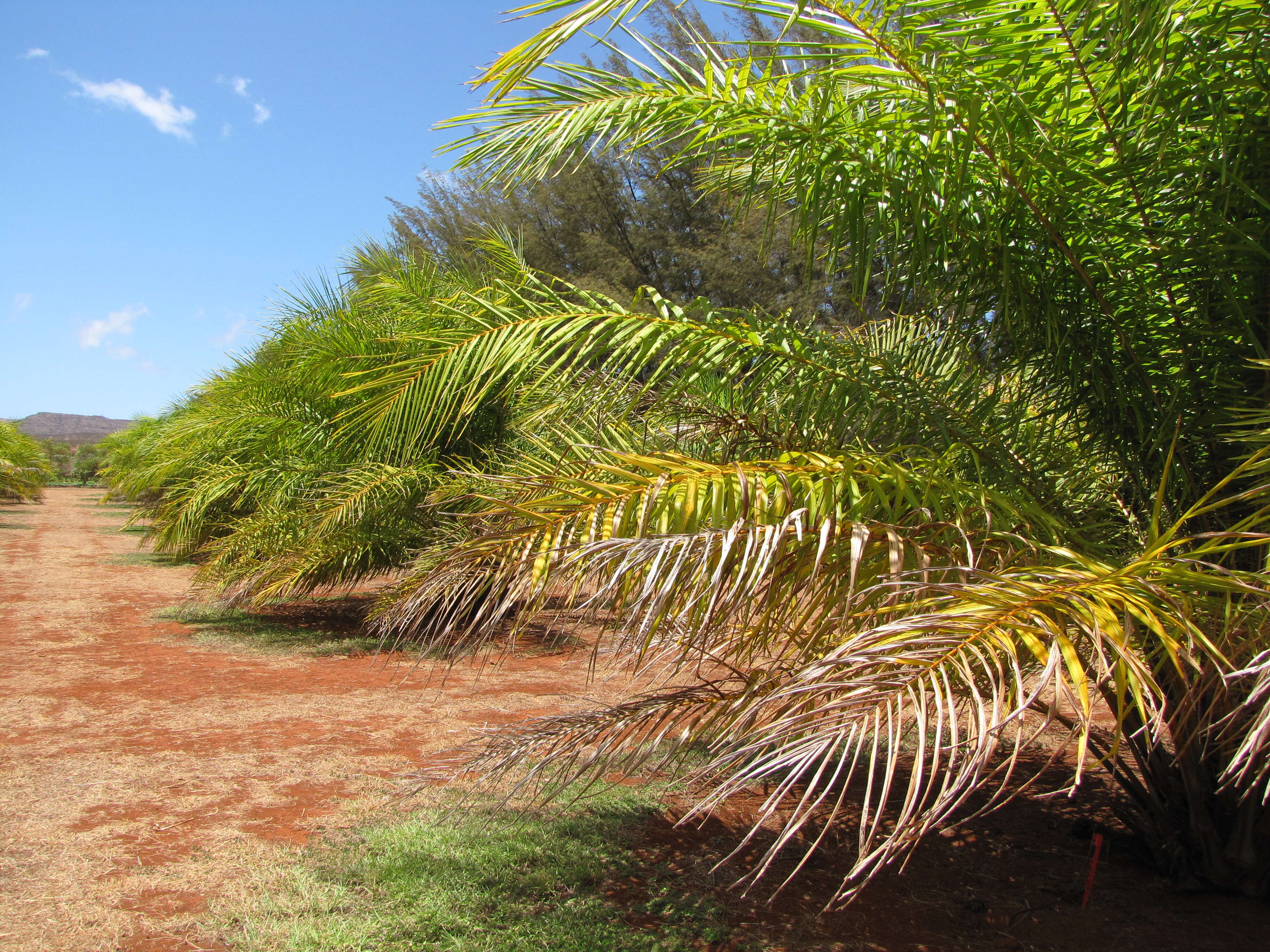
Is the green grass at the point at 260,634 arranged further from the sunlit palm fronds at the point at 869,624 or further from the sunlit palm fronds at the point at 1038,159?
the sunlit palm fronds at the point at 1038,159

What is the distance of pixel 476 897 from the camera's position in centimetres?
349

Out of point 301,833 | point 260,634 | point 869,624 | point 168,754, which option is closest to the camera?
point 869,624

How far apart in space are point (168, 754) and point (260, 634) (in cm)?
463

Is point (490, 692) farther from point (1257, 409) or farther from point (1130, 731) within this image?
point (1257, 409)

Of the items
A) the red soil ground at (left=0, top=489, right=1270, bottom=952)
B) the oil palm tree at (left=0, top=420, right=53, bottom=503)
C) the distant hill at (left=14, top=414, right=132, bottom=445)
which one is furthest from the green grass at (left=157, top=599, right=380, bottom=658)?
the distant hill at (left=14, top=414, right=132, bottom=445)

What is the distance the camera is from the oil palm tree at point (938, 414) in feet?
7.32

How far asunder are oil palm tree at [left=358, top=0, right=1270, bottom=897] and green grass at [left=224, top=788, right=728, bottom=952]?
1.89ft

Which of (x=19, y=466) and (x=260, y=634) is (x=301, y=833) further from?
(x=19, y=466)

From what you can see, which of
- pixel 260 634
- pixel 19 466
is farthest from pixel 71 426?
pixel 260 634

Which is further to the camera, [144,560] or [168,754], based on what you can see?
[144,560]

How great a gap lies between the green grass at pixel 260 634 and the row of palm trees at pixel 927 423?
217 inches

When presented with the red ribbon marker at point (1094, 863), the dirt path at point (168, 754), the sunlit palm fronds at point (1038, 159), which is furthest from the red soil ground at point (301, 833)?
the sunlit palm fronds at point (1038, 159)

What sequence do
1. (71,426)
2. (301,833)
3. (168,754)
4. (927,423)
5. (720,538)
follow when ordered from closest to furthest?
1. (720,538)
2. (927,423)
3. (301,833)
4. (168,754)
5. (71,426)

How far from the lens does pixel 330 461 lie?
30.4 ft
